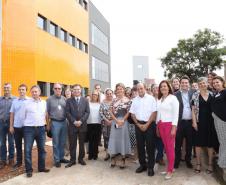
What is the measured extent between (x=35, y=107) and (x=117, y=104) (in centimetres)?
189

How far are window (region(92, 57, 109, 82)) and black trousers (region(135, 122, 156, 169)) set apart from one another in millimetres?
33834

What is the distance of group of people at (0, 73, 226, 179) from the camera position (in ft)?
23.8

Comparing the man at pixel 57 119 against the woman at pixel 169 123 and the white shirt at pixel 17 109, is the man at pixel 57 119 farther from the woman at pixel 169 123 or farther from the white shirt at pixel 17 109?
the woman at pixel 169 123

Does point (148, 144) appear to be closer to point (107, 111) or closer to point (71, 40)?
point (107, 111)

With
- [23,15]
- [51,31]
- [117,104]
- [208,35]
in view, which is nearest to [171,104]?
[117,104]

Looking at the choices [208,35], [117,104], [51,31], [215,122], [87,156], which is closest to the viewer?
[215,122]

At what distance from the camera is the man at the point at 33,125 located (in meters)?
7.87

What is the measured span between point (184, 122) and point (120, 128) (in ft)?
4.84

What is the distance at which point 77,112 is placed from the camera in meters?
8.57

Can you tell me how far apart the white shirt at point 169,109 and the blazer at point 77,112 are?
2.12 meters

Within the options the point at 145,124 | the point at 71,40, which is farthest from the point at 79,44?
the point at 145,124

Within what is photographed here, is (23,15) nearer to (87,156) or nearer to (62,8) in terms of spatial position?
(62,8)

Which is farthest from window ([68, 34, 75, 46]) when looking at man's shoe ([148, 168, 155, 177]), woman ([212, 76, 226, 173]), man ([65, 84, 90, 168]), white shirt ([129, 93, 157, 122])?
woman ([212, 76, 226, 173])

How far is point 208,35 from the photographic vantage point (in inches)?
1531
